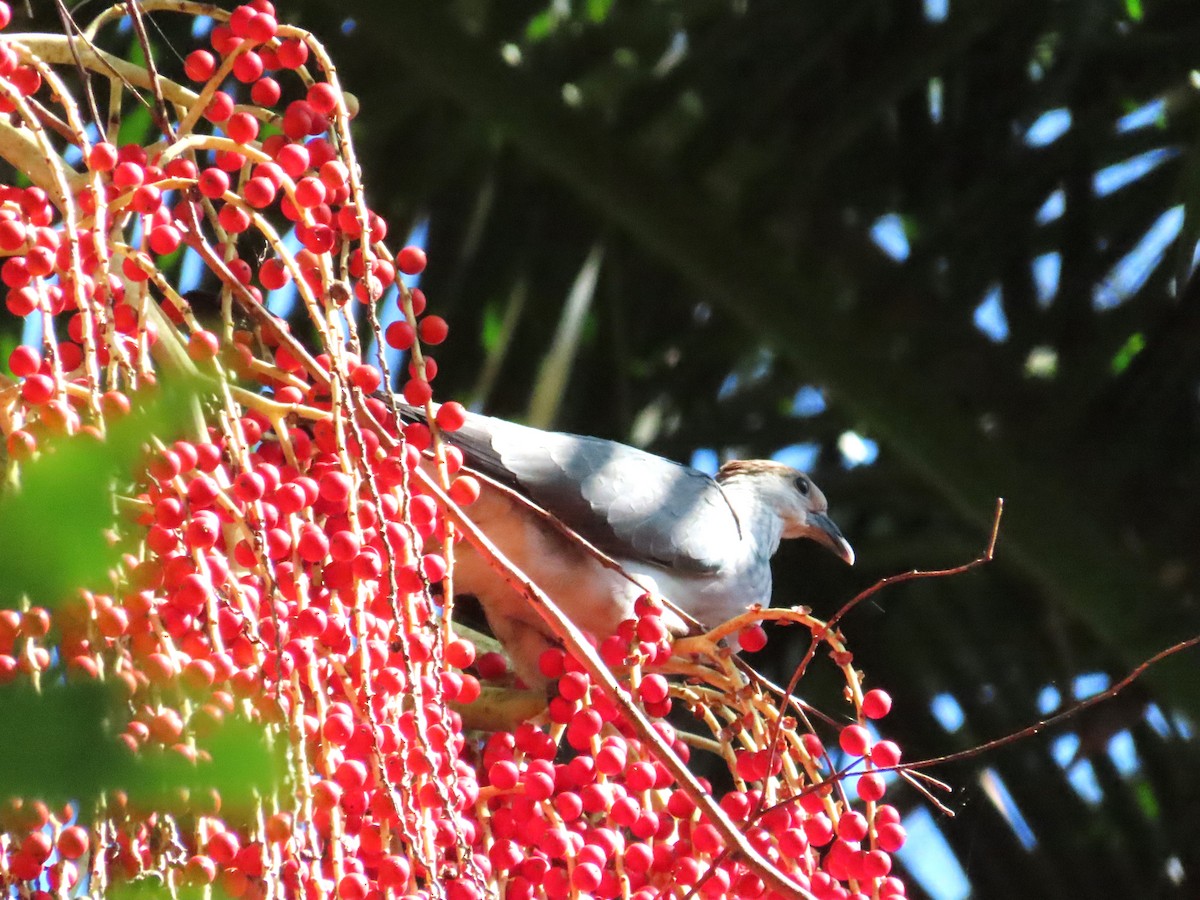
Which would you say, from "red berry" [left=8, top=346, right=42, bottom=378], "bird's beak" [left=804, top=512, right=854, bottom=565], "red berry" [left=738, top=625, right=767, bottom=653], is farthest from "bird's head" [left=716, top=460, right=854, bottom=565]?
"red berry" [left=8, top=346, right=42, bottom=378]

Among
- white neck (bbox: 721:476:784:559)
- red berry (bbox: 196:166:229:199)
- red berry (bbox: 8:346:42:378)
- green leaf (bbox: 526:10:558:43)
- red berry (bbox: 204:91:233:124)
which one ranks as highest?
red berry (bbox: 204:91:233:124)

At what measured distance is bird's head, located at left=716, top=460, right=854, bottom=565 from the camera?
2.53m

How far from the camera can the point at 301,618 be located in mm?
1004

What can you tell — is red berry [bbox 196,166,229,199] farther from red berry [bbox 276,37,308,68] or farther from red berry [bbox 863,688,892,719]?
red berry [bbox 863,688,892,719]

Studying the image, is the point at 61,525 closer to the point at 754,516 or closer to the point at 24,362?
the point at 24,362

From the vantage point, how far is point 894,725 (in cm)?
232

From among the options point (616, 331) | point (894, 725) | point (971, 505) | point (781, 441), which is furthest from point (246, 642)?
point (781, 441)

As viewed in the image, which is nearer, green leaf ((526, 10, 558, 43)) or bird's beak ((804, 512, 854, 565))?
green leaf ((526, 10, 558, 43))

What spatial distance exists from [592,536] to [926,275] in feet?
1.94

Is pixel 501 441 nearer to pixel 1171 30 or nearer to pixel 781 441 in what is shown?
pixel 781 441

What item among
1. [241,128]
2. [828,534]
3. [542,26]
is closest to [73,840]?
[241,128]

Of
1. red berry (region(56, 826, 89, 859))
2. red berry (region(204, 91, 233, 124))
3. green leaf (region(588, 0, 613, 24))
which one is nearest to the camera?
red berry (region(56, 826, 89, 859))

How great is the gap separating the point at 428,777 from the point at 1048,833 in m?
1.43

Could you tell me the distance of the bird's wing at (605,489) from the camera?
200 cm
